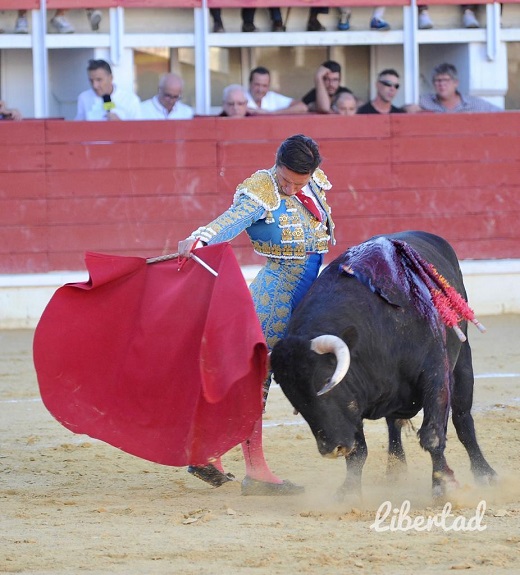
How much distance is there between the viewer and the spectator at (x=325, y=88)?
7754 millimetres

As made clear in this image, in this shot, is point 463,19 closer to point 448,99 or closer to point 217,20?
point 448,99

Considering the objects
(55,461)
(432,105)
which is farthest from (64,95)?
(55,461)

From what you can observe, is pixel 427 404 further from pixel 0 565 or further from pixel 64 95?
pixel 64 95

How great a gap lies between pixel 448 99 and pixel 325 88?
897 mm

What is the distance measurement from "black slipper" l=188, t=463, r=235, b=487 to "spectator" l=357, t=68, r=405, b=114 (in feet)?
14.7

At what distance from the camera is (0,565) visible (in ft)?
9.31

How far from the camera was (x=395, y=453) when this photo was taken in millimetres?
4012

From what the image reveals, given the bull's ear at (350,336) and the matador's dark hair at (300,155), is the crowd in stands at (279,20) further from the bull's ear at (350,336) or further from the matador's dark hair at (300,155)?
the bull's ear at (350,336)

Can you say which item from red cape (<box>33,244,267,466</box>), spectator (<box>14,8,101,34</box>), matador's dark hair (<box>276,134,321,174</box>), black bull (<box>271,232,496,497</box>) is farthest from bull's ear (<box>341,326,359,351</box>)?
spectator (<box>14,8,101,34</box>)

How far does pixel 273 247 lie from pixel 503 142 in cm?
465

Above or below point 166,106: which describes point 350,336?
below

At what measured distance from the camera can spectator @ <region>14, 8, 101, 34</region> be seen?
321 inches

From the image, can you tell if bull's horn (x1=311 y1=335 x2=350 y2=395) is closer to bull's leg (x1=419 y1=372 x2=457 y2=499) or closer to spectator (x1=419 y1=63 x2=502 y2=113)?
bull's leg (x1=419 y1=372 x2=457 y2=499)

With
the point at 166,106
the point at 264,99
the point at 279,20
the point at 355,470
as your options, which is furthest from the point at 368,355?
the point at 279,20
